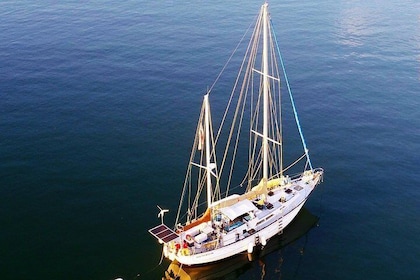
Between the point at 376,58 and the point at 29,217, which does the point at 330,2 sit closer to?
the point at 376,58

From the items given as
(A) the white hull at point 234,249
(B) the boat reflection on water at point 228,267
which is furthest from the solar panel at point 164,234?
→ (B) the boat reflection on water at point 228,267

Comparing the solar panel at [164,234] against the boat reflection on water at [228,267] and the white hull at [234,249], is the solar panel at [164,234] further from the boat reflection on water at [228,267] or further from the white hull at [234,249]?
the boat reflection on water at [228,267]

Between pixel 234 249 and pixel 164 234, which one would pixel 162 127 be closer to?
pixel 164 234

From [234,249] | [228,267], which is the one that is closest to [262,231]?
[234,249]

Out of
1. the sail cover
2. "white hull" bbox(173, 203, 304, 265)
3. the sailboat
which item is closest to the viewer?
"white hull" bbox(173, 203, 304, 265)

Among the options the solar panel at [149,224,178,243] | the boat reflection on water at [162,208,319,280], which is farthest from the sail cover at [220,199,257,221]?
the solar panel at [149,224,178,243]

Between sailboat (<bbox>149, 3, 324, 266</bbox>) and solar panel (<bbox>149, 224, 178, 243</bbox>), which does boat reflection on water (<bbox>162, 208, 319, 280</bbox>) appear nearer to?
sailboat (<bbox>149, 3, 324, 266</bbox>)

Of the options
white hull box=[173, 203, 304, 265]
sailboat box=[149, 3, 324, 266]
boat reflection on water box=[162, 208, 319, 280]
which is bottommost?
boat reflection on water box=[162, 208, 319, 280]
